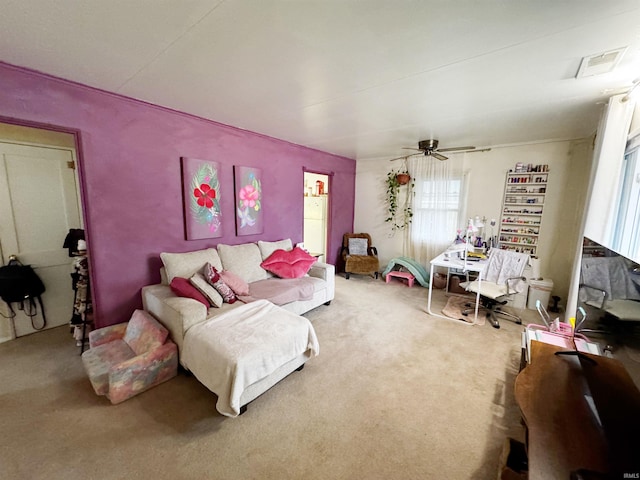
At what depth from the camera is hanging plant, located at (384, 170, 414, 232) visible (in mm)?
4773

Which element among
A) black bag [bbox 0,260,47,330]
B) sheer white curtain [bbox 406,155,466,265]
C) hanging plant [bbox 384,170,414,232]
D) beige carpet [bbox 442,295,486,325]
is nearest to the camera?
black bag [bbox 0,260,47,330]

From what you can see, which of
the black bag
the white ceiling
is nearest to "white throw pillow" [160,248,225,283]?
the black bag

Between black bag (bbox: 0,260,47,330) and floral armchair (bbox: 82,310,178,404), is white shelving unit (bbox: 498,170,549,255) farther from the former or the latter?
black bag (bbox: 0,260,47,330)

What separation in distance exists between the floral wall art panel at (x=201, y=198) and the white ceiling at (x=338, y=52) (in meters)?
0.59

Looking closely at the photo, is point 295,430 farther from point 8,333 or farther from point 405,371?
point 8,333

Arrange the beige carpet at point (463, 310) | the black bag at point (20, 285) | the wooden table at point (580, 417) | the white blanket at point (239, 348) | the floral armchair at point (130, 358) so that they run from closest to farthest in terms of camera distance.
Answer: the wooden table at point (580, 417) < the white blanket at point (239, 348) < the floral armchair at point (130, 358) < the black bag at point (20, 285) < the beige carpet at point (463, 310)

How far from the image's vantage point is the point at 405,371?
87.2 inches

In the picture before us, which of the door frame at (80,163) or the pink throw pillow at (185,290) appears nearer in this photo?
the door frame at (80,163)

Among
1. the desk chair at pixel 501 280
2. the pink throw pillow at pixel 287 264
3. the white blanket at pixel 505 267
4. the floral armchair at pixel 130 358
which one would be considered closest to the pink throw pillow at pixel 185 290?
the floral armchair at pixel 130 358

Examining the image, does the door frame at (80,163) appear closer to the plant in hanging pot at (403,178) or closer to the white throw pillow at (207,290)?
the white throw pillow at (207,290)

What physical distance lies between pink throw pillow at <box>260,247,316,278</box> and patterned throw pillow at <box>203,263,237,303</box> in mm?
782

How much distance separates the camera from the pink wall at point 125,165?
1.90 m

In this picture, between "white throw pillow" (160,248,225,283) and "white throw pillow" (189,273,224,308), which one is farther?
"white throw pillow" (160,248,225,283)

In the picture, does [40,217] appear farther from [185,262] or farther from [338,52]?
[338,52]
